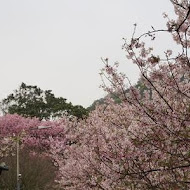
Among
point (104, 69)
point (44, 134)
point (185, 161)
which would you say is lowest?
point (185, 161)

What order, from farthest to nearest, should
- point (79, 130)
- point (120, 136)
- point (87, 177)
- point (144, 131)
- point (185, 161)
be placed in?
point (79, 130) → point (87, 177) → point (120, 136) → point (144, 131) → point (185, 161)

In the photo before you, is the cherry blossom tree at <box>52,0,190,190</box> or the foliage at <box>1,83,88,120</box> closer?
the cherry blossom tree at <box>52,0,190,190</box>

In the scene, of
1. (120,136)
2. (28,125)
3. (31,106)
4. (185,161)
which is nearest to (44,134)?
(28,125)

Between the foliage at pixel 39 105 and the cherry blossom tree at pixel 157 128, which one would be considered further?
the foliage at pixel 39 105

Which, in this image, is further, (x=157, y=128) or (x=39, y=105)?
(x=39, y=105)

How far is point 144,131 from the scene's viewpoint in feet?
20.1

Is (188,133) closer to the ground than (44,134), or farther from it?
closer to the ground

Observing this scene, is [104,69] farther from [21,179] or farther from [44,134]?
[44,134]

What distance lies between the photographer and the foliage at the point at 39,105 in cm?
5200

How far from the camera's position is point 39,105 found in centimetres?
5916

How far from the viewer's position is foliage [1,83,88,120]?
5200cm

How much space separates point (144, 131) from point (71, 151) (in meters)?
8.13

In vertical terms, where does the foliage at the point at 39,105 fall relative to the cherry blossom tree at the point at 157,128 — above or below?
above

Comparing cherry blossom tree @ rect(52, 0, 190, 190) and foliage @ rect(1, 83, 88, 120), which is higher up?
foliage @ rect(1, 83, 88, 120)
